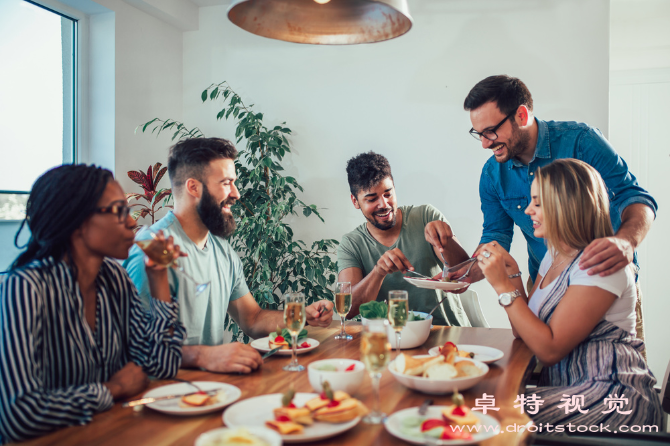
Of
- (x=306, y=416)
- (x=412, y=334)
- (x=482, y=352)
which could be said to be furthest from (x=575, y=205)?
(x=306, y=416)

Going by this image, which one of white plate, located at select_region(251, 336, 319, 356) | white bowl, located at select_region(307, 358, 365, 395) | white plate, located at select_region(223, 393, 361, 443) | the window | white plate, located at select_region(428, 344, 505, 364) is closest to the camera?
white plate, located at select_region(223, 393, 361, 443)

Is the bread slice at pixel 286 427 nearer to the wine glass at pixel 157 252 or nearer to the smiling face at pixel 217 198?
the wine glass at pixel 157 252

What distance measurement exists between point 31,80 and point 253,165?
5.29ft

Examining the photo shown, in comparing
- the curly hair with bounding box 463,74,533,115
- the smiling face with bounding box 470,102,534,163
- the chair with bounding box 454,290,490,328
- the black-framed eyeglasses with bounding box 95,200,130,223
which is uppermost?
the curly hair with bounding box 463,74,533,115

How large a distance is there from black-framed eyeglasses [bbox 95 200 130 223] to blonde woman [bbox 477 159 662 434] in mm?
1189

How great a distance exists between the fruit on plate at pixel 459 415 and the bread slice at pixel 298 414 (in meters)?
0.29

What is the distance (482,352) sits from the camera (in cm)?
169

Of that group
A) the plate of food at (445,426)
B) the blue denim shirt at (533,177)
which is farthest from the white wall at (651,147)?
the plate of food at (445,426)

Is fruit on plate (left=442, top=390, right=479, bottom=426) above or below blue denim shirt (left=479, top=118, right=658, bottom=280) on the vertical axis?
below

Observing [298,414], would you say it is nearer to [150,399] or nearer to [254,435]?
[254,435]

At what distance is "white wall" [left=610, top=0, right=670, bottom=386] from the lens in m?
4.30

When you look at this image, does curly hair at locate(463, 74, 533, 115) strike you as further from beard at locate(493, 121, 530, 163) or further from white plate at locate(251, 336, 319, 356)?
white plate at locate(251, 336, 319, 356)

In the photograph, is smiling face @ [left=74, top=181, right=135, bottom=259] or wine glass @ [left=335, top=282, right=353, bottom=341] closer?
smiling face @ [left=74, top=181, right=135, bottom=259]

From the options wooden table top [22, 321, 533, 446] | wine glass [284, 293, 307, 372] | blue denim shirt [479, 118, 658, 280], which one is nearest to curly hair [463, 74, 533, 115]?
blue denim shirt [479, 118, 658, 280]
